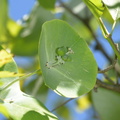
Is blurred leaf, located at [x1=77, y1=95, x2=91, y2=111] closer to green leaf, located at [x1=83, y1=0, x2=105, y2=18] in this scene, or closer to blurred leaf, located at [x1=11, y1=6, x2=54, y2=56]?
blurred leaf, located at [x1=11, y1=6, x2=54, y2=56]

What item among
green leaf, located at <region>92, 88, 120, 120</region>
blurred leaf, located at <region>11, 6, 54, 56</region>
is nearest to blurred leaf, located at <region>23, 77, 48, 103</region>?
blurred leaf, located at <region>11, 6, 54, 56</region>

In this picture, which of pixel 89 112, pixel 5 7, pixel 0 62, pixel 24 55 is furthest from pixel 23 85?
pixel 0 62

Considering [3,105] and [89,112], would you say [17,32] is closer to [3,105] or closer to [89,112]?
[89,112]

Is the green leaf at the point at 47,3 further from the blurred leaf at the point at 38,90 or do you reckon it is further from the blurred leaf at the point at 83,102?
the blurred leaf at the point at 83,102

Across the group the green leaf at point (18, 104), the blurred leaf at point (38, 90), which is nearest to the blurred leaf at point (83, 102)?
the blurred leaf at point (38, 90)

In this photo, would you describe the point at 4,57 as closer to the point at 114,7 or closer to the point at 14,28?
the point at 114,7
